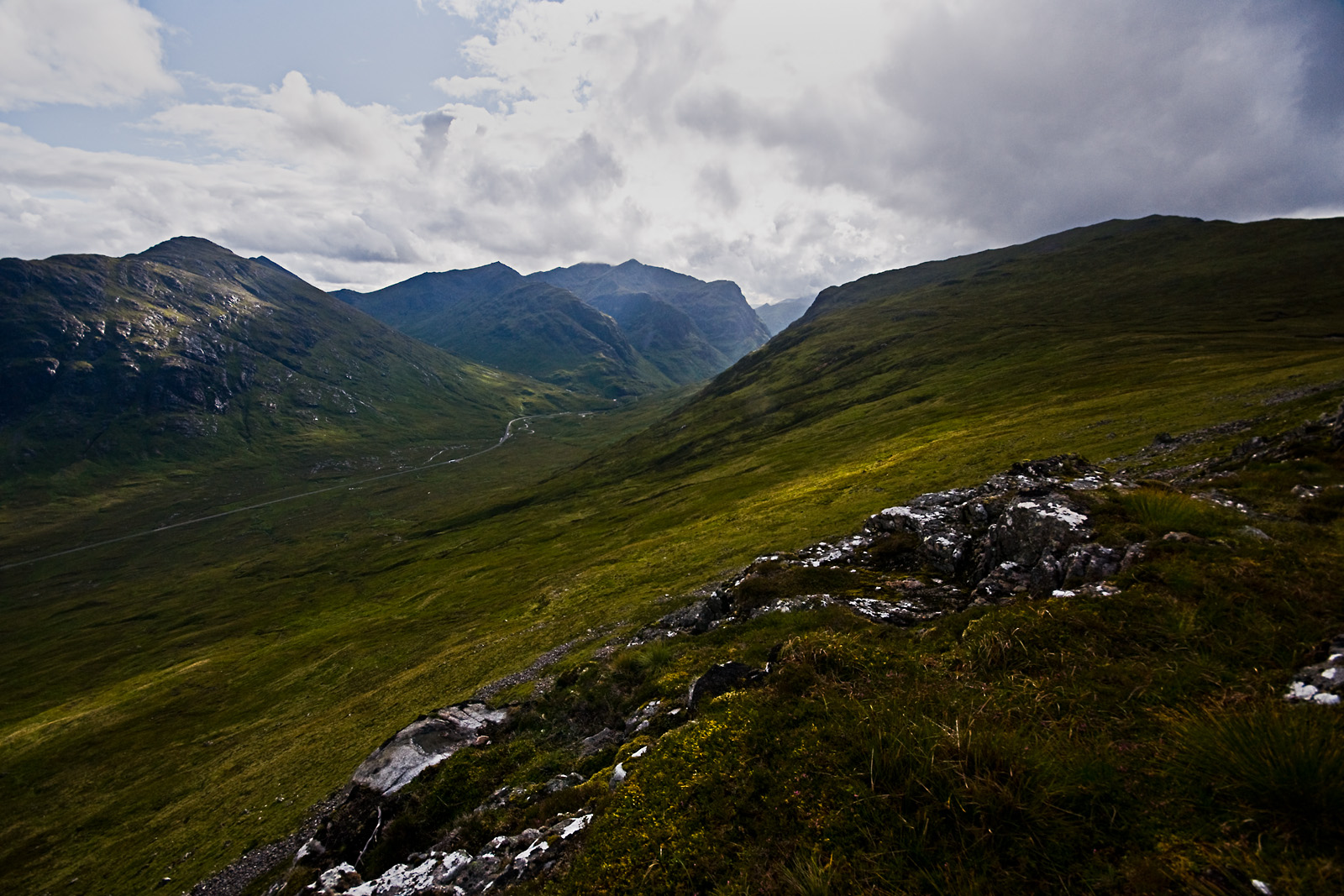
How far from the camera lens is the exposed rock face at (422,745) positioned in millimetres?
15609

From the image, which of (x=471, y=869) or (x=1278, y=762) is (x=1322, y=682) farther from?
(x=471, y=869)

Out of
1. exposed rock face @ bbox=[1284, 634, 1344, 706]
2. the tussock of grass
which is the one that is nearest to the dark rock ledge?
exposed rock face @ bbox=[1284, 634, 1344, 706]

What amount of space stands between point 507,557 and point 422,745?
7766 cm

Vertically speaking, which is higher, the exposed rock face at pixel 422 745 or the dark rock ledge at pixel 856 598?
the dark rock ledge at pixel 856 598

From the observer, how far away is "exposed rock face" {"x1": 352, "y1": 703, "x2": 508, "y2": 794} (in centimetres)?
1561

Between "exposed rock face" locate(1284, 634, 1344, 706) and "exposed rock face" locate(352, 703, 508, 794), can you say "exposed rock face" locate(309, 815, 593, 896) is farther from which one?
"exposed rock face" locate(1284, 634, 1344, 706)

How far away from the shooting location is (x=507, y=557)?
298 ft

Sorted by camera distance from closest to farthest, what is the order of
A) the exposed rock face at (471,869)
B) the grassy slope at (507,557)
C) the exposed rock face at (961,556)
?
the exposed rock face at (471,869) → the exposed rock face at (961,556) → the grassy slope at (507,557)

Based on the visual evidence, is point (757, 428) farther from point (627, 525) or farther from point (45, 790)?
point (45, 790)

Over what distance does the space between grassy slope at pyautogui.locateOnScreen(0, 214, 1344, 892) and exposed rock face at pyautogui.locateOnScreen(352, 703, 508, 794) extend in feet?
59.8

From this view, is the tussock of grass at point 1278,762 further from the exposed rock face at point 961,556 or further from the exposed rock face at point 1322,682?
the exposed rock face at point 961,556

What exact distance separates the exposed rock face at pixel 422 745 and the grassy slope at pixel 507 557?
18.2 metres

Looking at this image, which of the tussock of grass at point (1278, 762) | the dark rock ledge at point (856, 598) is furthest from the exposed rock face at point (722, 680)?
the tussock of grass at point (1278, 762)

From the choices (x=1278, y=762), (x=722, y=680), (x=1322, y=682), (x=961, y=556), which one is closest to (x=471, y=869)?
(x=722, y=680)
